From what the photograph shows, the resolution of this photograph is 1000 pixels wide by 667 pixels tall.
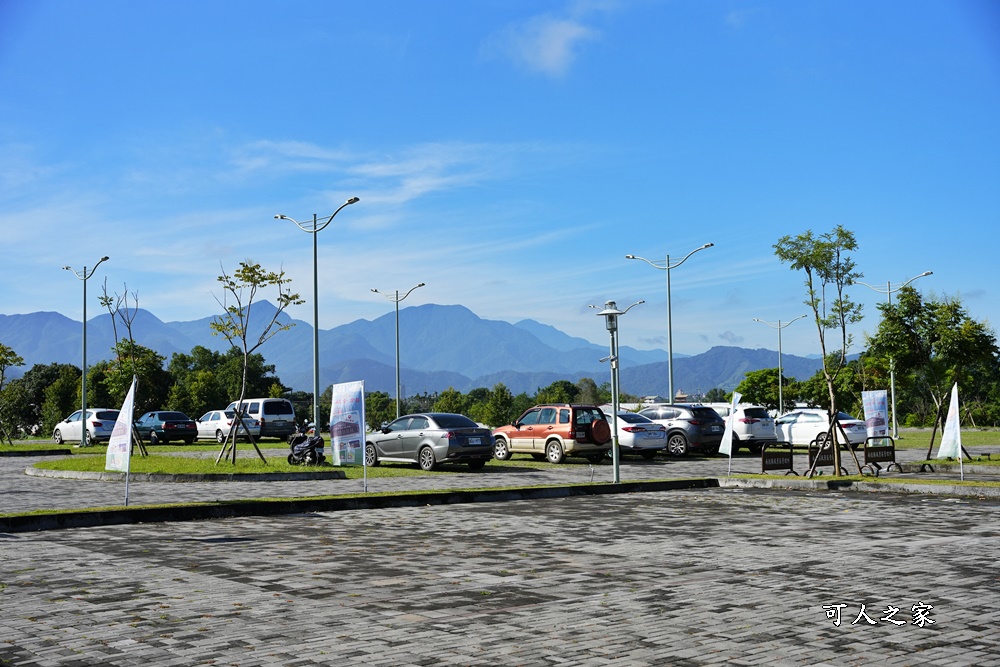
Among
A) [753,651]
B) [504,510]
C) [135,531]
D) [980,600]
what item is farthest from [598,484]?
[753,651]

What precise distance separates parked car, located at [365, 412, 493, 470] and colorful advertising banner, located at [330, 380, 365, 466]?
674 cm

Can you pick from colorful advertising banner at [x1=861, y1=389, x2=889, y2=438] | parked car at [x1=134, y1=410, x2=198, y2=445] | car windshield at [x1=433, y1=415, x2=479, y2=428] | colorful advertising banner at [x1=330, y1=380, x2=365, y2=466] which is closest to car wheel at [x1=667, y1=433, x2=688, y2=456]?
colorful advertising banner at [x1=861, y1=389, x2=889, y2=438]

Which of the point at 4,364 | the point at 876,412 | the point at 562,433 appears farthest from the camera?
the point at 4,364

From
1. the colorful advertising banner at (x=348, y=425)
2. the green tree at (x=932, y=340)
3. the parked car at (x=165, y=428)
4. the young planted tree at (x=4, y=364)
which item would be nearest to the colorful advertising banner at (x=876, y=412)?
the green tree at (x=932, y=340)

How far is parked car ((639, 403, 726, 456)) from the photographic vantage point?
31.8m

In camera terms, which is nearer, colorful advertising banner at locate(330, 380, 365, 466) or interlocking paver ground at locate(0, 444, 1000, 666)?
interlocking paver ground at locate(0, 444, 1000, 666)

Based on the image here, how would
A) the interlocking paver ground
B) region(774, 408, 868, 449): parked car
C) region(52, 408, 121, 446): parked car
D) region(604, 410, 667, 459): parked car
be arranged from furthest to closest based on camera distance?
region(52, 408, 121, 446): parked car → region(774, 408, 868, 449): parked car → region(604, 410, 667, 459): parked car → the interlocking paver ground

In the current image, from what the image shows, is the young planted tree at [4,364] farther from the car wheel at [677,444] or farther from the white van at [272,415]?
the car wheel at [677,444]

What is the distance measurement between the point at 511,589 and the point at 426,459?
17.2 meters

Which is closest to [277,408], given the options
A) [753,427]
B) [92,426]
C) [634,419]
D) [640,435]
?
[92,426]

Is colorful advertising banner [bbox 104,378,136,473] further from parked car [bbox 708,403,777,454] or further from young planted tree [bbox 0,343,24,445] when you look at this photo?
young planted tree [bbox 0,343,24,445]

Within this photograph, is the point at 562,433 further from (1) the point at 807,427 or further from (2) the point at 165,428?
(2) the point at 165,428

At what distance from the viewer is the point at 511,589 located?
336 inches

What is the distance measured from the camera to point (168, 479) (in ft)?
72.0
